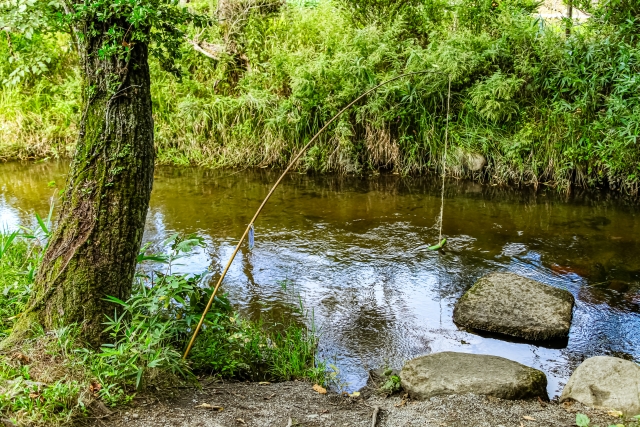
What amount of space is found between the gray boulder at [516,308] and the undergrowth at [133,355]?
1316 millimetres

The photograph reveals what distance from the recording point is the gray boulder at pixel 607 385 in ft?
9.91

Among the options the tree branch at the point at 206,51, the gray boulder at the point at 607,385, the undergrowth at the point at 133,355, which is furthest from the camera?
the tree branch at the point at 206,51

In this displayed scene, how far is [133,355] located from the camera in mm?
2914

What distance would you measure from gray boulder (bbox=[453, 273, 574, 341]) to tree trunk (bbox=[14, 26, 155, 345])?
265 centimetres

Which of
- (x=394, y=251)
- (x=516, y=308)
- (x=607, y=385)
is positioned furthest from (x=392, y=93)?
(x=607, y=385)

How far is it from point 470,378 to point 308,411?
986 millimetres

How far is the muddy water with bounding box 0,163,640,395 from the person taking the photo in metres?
4.28

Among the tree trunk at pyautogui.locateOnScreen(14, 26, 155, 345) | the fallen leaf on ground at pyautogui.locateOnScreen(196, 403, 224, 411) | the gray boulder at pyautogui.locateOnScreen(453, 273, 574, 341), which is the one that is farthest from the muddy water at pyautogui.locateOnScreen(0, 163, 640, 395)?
the tree trunk at pyautogui.locateOnScreen(14, 26, 155, 345)

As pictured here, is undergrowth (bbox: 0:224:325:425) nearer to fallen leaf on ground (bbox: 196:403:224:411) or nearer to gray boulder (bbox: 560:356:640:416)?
fallen leaf on ground (bbox: 196:403:224:411)

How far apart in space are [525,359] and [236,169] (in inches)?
245

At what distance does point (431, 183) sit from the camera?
850cm

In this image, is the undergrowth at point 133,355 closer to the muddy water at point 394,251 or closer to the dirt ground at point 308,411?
the dirt ground at point 308,411

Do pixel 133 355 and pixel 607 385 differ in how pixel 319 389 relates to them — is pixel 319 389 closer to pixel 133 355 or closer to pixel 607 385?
pixel 133 355

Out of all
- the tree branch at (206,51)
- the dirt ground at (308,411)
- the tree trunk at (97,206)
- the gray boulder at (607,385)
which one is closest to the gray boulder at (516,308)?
the gray boulder at (607,385)
